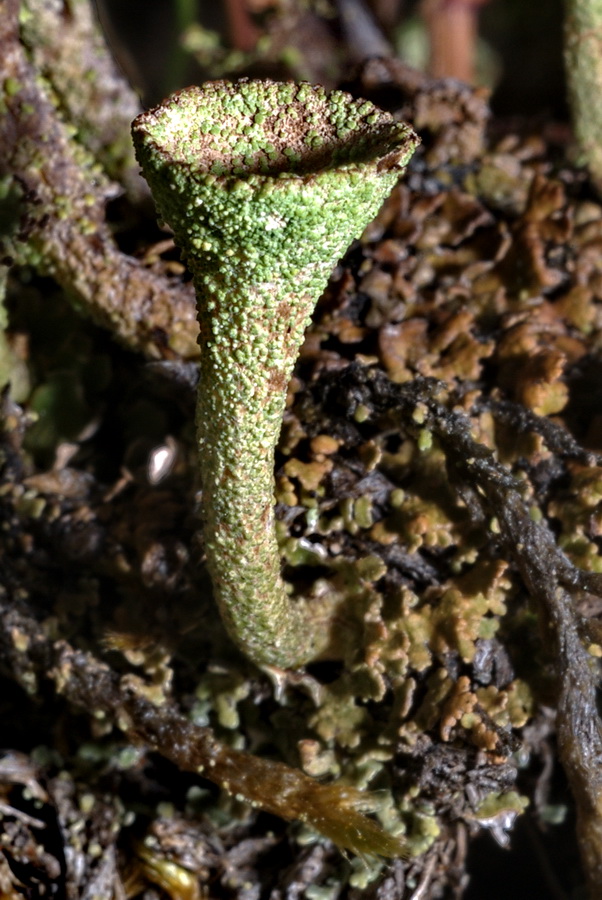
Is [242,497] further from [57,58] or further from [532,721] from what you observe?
[57,58]

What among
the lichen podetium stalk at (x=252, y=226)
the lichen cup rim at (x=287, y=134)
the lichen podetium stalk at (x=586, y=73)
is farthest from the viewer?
the lichen podetium stalk at (x=586, y=73)

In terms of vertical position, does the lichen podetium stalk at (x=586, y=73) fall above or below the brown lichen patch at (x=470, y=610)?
above

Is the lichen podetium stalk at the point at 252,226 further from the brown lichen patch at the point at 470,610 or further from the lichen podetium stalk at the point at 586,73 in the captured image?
the lichen podetium stalk at the point at 586,73

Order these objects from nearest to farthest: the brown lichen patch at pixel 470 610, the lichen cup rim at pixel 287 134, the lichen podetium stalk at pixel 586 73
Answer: the lichen cup rim at pixel 287 134 < the brown lichen patch at pixel 470 610 < the lichen podetium stalk at pixel 586 73

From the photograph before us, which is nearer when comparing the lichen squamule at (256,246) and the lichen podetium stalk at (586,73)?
the lichen squamule at (256,246)

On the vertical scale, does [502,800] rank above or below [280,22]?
below

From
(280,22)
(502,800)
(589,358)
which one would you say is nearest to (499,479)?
(589,358)

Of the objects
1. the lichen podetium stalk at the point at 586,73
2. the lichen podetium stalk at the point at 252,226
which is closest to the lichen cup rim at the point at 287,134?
the lichen podetium stalk at the point at 252,226

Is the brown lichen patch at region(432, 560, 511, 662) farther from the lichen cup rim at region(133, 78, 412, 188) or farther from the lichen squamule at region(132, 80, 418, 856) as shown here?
the lichen cup rim at region(133, 78, 412, 188)
